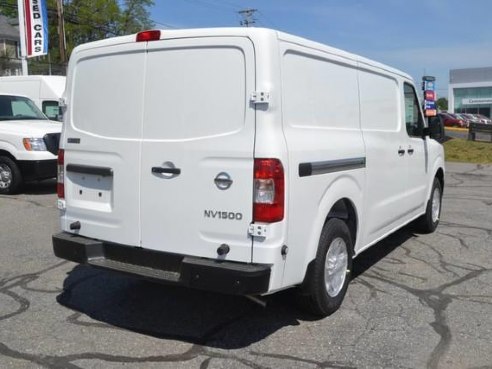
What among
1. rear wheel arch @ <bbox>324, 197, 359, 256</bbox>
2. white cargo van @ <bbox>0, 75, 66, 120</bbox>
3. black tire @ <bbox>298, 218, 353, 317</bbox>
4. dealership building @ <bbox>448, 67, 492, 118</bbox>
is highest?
dealership building @ <bbox>448, 67, 492, 118</bbox>

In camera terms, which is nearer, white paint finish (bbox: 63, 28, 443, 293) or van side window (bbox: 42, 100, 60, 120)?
white paint finish (bbox: 63, 28, 443, 293)

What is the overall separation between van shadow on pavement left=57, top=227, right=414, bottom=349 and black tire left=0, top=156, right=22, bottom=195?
541 cm

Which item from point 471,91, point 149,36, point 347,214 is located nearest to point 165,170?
point 149,36

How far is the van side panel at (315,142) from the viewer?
3912 mm

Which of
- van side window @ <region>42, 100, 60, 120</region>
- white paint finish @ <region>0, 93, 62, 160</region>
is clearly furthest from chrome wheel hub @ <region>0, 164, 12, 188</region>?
van side window @ <region>42, 100, 60, 120</region>

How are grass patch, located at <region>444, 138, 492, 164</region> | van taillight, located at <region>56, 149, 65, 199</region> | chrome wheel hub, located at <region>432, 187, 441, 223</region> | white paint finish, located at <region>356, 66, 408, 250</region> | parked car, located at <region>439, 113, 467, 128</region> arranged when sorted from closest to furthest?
van taillight, located at <region>56, 149, 65, 199</region>, white paint finish, located at <region>356, 66, 408, 250</region>, chrome wheel hub, located at <region>432, 187, 441, 223</region>, grass patch, located at <region>444, 138, 492, 164</region>, parked car, located at <region>439, 113, 467, 128</region>

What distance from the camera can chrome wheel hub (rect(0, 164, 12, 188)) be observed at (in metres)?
10.4

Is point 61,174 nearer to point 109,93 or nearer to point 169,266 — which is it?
point 109,93

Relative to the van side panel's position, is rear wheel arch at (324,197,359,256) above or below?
below

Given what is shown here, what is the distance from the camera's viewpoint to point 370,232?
17.8ft

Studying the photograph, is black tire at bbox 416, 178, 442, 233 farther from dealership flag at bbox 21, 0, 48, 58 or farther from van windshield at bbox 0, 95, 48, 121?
dealership flag at bbox 21, 0, 48, 58

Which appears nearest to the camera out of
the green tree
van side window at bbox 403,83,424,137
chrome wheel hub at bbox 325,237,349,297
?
chrome wheel hub at bbox 325,237,349,297

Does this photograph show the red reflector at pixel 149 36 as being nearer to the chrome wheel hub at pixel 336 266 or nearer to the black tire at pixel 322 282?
the black tire at pixel 322 282

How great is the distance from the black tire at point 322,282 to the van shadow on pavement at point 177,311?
132 millimetres
